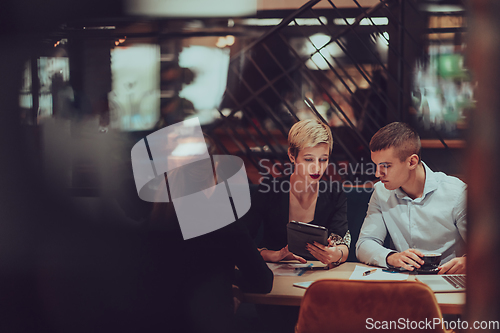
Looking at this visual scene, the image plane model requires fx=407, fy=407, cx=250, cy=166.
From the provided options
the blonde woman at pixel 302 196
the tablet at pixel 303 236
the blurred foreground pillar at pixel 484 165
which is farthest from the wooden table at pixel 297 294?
the blurred foreground pillar at pixel 484 165

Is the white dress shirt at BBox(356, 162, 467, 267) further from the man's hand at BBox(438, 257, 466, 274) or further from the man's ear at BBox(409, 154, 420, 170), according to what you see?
the man's hand at BBox(438, 257, 466, 274)

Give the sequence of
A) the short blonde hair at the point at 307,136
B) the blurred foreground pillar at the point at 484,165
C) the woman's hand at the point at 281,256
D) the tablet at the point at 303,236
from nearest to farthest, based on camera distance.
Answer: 1. the blurred foreground pillar at the point at 484,165
2. the tablet at the point at 303,236
3. the woman's hand at the point at 281,256
4. the short blonde hair at the point at 307,136

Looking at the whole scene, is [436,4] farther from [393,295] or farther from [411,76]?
[393,295]

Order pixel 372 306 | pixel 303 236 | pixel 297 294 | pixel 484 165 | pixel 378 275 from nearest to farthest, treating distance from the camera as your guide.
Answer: pixel 484 165 → pixel 372 306 → pixel 297 294 → pixel 378 275 → pixel 303 236

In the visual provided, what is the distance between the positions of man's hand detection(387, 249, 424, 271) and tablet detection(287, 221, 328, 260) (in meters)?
0.33

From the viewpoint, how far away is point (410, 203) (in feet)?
7.02

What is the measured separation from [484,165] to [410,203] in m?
1.93

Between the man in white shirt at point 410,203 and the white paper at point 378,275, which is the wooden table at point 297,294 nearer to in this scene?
the white paper at point 378,275

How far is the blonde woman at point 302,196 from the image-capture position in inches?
90.9

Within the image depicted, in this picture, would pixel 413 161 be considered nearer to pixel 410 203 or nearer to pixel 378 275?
pixel 410 203

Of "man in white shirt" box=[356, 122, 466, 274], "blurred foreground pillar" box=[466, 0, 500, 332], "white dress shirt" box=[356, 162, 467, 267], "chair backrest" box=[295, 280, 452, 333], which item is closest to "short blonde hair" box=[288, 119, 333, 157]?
"man in white shirt" box=[356, 122, 466, 274]

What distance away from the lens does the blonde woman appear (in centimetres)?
231

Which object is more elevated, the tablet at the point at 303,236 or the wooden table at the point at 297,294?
the tablet at the point at 303,236

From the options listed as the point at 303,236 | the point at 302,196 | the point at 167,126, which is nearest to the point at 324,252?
the point at 303,236
